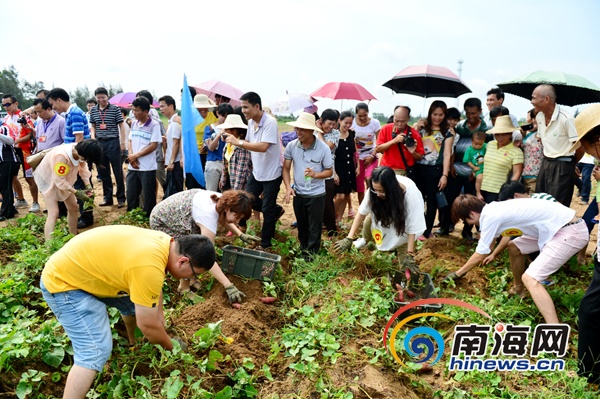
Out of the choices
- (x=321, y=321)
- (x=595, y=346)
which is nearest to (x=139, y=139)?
(x=321, y=321)

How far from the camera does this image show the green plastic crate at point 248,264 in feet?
13.2

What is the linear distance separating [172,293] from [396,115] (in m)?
3.38

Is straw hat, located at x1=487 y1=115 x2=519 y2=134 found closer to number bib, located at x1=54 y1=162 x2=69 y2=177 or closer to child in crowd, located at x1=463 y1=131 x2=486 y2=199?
child in crowd, located at x1=463 y1=131 x2=486 y2=199

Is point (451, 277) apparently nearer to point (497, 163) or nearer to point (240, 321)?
point (497, 163)

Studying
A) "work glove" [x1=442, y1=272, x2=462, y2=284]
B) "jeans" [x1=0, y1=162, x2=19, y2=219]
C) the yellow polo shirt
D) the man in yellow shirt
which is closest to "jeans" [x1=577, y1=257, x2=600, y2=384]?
"work glove" [x1=442, y1=272, x2=462, y2=284]

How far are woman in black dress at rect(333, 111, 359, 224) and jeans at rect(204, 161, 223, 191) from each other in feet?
5.54

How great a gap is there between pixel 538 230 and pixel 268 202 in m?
2.86

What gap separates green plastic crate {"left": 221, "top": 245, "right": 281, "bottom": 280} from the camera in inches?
159

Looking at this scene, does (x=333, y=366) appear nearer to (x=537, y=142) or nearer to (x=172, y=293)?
(x=172, y=293)

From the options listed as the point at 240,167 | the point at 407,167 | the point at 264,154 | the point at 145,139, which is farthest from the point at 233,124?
the point at 407,167

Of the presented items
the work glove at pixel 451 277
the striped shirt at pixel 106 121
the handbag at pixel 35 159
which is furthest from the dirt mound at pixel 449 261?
the striped shirt at pixel 106 121

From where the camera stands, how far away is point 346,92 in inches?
300

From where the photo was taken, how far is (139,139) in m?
6.00

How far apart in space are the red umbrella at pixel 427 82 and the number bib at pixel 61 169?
4.64 metres
